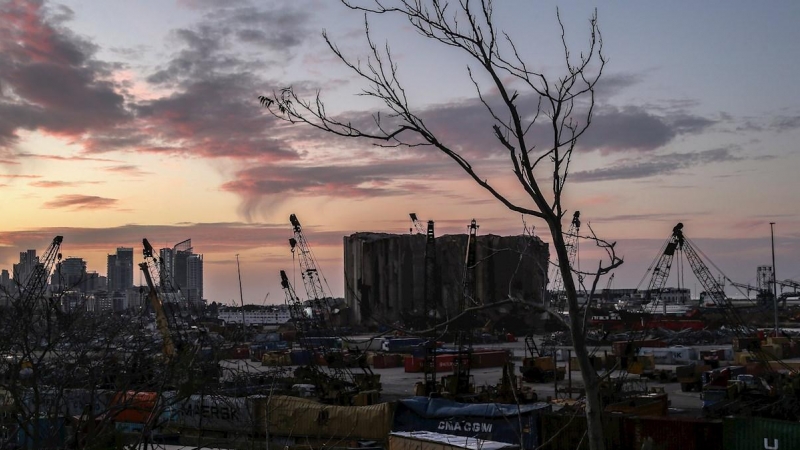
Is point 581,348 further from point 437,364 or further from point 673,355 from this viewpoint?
point 673,355

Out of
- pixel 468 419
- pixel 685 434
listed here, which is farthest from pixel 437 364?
pixel 685 434

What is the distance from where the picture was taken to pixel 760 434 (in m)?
23.2

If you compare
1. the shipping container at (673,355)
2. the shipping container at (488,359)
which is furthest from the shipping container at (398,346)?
the shipping container at (673,355)

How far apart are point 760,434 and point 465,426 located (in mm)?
8952

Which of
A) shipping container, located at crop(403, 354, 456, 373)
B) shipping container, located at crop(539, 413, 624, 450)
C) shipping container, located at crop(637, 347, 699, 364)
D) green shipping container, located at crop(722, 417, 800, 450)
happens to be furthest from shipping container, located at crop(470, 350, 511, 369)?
green shipping container, located at crop(722, 417, 800, 450)

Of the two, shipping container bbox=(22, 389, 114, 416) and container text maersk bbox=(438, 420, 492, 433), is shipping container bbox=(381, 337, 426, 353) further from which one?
container text maersk bbox=(438, 420, 492, 433)

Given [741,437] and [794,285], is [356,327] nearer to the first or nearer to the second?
[794,285]

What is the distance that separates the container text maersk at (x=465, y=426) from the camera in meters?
26.6

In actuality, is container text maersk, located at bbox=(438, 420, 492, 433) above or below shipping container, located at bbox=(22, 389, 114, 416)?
below

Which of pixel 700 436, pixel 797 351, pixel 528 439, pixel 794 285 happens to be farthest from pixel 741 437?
pixel 794 285

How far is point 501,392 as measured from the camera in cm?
4116

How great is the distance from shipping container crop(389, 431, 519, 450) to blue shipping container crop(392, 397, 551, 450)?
2480 mm

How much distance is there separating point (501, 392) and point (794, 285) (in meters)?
159

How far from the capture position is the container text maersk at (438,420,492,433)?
26.6 metres
